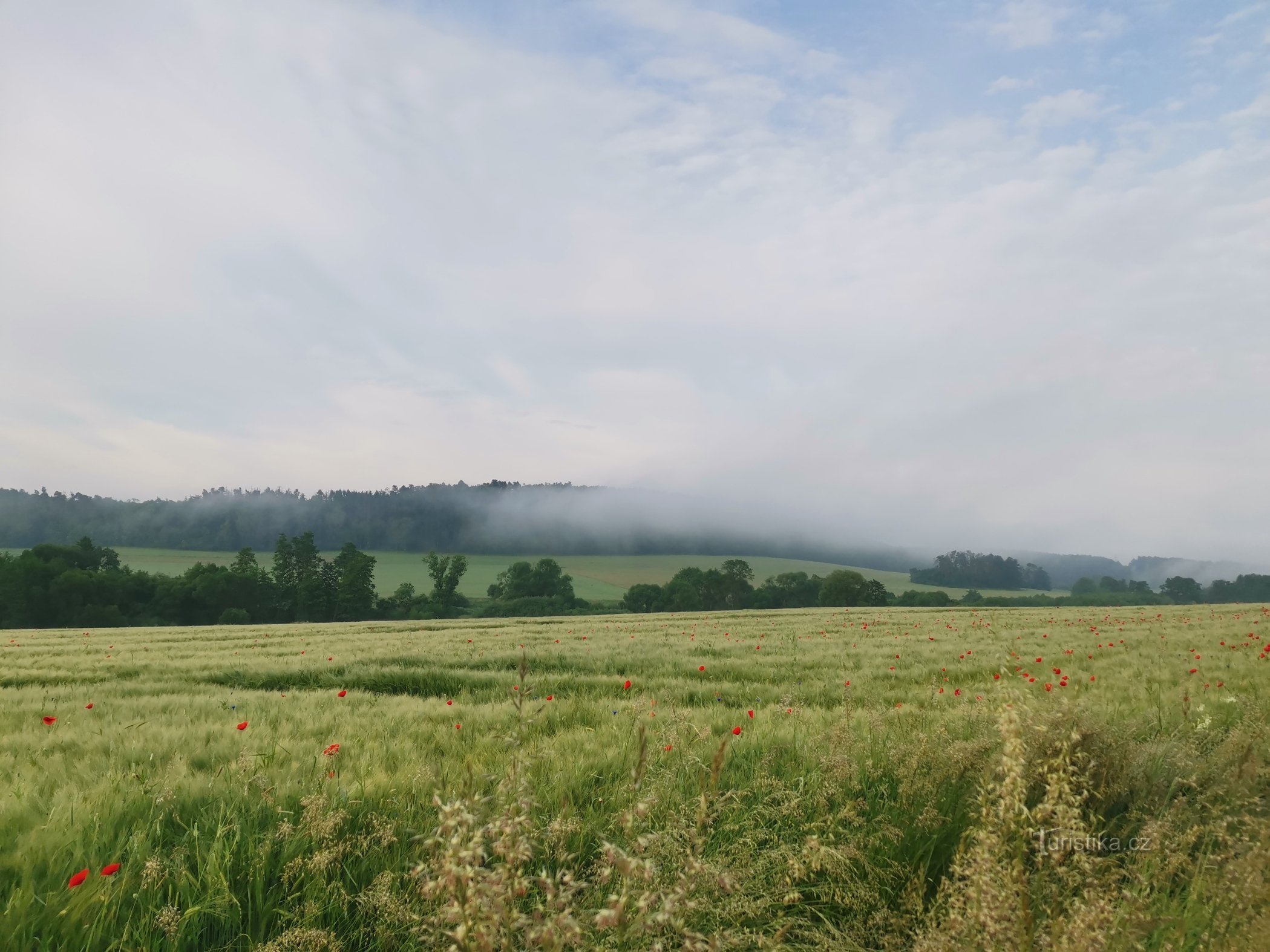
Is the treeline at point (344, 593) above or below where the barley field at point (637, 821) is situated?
below

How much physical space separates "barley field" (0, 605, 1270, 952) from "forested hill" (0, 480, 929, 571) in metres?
126

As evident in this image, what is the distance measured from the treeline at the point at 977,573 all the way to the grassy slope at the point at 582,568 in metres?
4.92

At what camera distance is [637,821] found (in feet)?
7.15

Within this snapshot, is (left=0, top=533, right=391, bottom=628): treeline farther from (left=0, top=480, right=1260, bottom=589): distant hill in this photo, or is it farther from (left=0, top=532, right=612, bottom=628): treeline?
(left=0, top=480, right=1260, bottom=589): distant hill

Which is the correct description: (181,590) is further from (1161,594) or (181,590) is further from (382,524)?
(1161,594)

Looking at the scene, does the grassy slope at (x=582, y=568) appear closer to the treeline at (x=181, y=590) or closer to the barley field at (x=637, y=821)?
the treeline at (x=181, y=590)

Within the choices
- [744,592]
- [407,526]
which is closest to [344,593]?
[744,592]

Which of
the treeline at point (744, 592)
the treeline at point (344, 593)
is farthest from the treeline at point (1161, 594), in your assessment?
the treeline at point (744, 592)

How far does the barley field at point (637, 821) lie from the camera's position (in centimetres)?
201

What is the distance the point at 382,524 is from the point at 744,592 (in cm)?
8622

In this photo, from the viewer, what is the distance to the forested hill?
12569 centimetres

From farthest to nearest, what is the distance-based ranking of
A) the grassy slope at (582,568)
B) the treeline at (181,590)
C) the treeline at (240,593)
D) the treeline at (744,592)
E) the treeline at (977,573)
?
the treeline at (977,573) < the grassy slope at (582,568) < the treeline at (744,592) < the treeline at (240,593) < the treeline at (181,590)

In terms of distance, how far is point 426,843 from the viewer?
1.56 meters

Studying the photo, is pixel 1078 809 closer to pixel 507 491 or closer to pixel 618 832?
pixel 618 832
